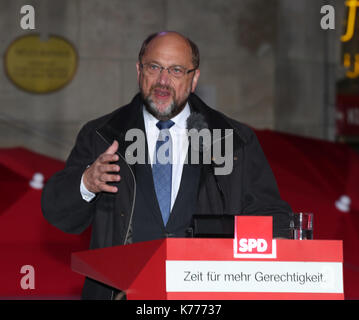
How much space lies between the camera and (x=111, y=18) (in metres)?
10.7

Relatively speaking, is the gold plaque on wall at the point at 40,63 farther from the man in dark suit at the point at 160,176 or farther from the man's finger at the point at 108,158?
the man's finger at the point at 108,158

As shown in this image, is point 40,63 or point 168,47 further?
point 40,63

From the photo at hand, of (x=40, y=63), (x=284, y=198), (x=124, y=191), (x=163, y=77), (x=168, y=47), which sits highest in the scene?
(x=40, y=63)

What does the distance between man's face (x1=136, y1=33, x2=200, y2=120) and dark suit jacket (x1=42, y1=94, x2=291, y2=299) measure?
0.20 meters

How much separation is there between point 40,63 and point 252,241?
28.1ft

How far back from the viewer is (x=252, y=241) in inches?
92.9

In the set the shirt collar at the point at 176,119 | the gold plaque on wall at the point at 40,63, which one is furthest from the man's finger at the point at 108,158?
the gold plaque on wall at the point at 40,63

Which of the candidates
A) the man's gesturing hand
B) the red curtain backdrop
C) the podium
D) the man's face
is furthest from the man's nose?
the red curtain backdrop

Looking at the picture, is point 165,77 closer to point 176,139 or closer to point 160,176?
point 176,139

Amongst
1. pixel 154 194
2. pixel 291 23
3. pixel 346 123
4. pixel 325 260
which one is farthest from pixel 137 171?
pixel 346 123

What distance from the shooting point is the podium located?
2.32 meters

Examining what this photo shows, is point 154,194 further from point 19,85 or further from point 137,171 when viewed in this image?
point 19,85

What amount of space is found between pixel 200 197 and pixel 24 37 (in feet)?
24.7

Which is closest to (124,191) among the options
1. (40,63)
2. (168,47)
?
(168,47)
